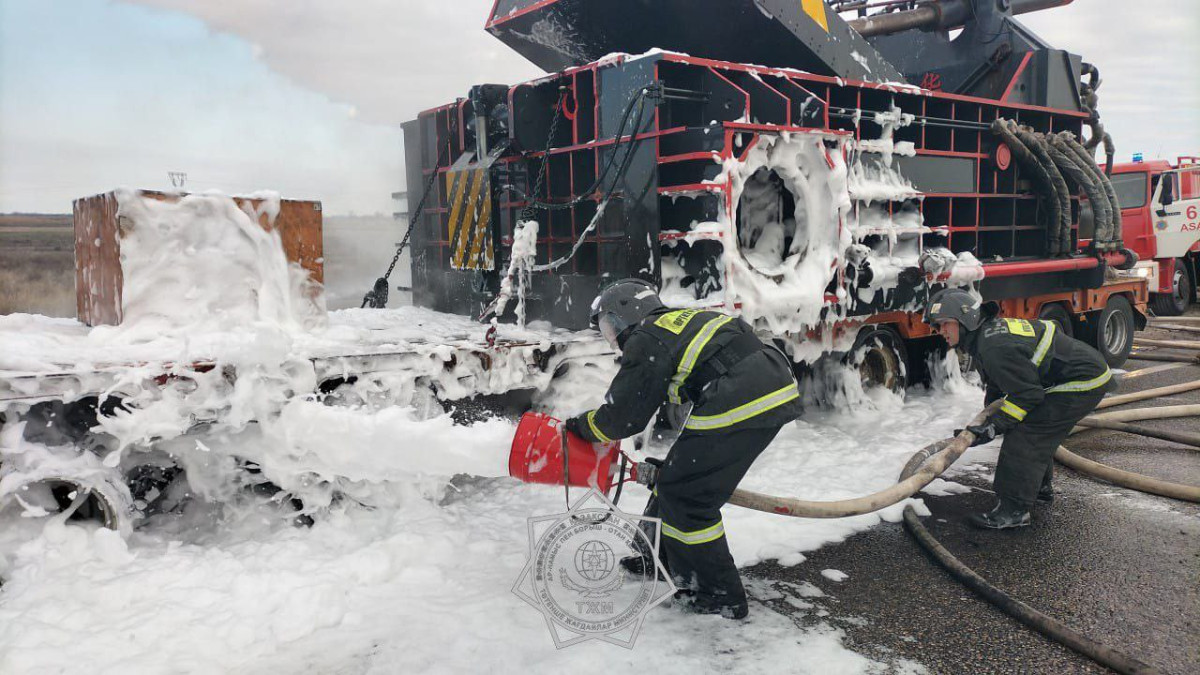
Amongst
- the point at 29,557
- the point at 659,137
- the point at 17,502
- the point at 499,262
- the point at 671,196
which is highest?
the point at 659,137

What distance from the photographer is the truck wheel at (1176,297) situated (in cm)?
1473

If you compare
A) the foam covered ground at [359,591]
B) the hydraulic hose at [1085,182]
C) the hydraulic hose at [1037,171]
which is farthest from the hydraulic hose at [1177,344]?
the foam covered ground at [359,591]

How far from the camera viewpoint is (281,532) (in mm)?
3895

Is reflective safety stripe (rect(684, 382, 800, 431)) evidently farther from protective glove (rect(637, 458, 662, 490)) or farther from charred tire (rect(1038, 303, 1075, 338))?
charred tire (rect(1038, 303, 1075, 338))

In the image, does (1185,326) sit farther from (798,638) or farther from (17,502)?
(17,502)

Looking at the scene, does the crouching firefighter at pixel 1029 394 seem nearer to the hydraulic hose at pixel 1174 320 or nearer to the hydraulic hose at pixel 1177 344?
the hydraulic hose at pixel 1177 344

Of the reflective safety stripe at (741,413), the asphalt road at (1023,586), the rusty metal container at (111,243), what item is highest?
the rusty metal container at (111,243)

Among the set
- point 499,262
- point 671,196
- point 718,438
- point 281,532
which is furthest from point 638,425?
point 499,262

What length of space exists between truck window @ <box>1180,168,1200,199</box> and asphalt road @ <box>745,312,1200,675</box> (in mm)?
11554

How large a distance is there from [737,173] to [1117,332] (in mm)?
7245

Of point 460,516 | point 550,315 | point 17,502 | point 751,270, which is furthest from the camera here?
point 550,315

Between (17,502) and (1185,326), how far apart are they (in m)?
15.3

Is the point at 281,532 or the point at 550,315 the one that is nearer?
the point at 281,532

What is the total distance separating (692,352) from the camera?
3221 mm
